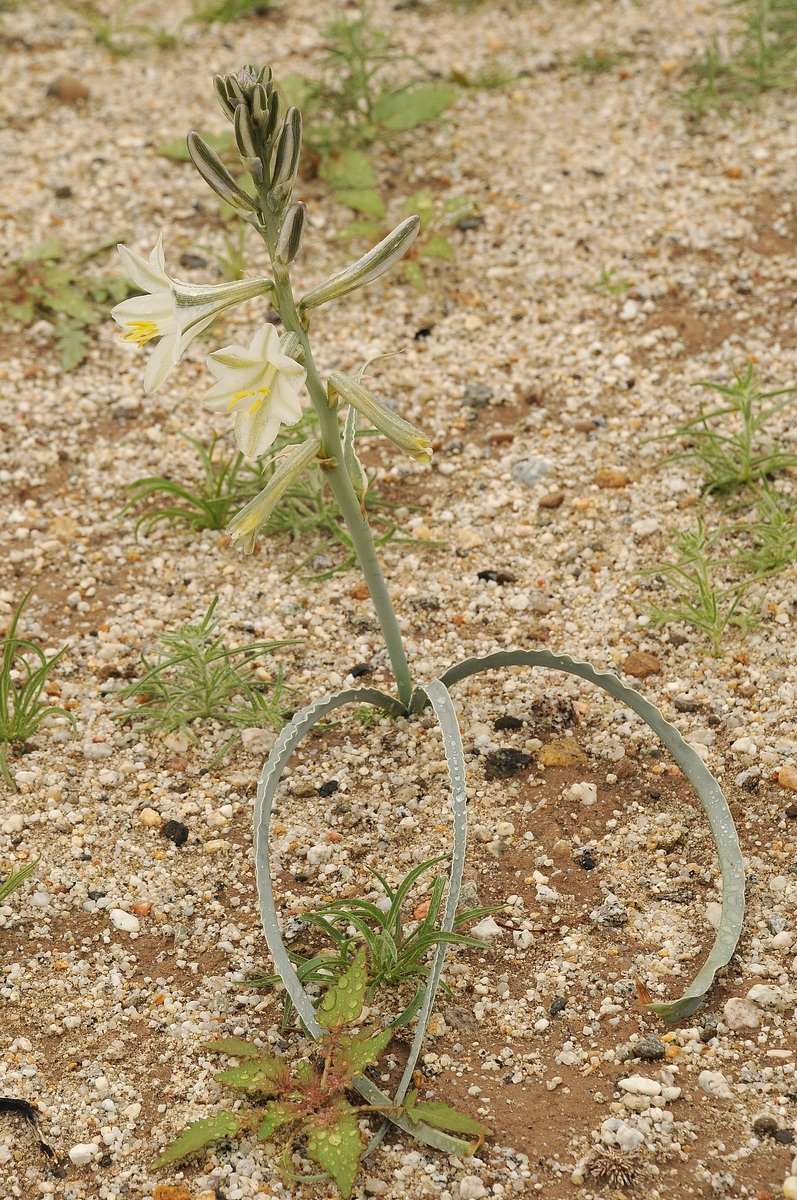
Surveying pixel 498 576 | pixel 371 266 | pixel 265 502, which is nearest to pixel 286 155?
pixel 371 266

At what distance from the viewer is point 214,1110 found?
7.05ft

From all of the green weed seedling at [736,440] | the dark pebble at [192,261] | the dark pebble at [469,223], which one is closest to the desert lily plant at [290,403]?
the green weed seedling at [736,440]

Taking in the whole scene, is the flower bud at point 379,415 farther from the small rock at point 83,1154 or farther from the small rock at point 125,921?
the small rock at point 83,1154

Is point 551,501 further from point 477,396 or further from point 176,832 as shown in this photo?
point 176,832

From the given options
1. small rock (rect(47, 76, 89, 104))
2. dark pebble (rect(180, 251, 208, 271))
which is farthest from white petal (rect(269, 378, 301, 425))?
small rock (rect(47, 76, 89, 104))

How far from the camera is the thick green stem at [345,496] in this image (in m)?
2.08

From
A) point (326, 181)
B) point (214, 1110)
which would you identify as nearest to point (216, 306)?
point (214, 1110)

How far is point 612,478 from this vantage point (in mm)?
3391

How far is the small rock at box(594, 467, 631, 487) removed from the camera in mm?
3385

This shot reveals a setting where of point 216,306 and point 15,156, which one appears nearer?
point 216,306

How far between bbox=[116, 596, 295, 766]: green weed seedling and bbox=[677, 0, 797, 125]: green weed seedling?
118 inches

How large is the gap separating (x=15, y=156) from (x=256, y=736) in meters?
3.10

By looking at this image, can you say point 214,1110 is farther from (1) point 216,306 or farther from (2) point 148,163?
(2) point 148,163

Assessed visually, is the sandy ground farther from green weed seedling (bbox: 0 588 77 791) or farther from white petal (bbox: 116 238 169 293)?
white petal (bbox: 116 238 169 293)
